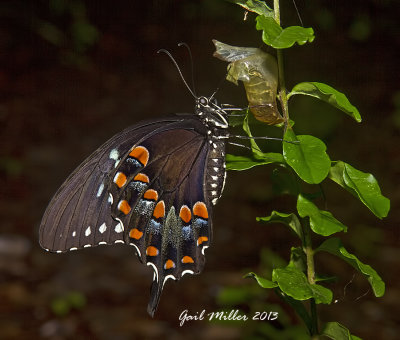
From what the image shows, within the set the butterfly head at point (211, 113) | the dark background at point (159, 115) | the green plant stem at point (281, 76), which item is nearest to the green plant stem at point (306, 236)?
the green plant stem at point (281, 76)

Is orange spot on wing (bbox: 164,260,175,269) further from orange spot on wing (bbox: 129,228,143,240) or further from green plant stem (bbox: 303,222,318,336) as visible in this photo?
green plant stem (bbox: 303,222,318,336)

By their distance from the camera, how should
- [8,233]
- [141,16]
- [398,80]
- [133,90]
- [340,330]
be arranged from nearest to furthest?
1. [340,330]
2. [8,233]
3. [398,80]
4. [133,90]
5. [141,16]

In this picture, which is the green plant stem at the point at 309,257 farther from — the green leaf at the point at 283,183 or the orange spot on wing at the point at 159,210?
the orange spot on wing at the point at 159,210

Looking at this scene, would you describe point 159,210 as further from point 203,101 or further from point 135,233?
point 203,101

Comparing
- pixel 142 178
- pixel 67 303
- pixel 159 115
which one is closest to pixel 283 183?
pixel 142 178

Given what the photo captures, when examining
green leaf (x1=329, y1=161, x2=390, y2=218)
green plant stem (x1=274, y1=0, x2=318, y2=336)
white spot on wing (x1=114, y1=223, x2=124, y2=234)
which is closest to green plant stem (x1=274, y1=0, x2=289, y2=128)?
green plant stem (x1=274, y1=0, x2=318, y2=336)

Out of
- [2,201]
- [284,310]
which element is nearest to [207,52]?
[2,201]

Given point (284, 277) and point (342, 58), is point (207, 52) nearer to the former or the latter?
point (342, 58)
